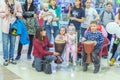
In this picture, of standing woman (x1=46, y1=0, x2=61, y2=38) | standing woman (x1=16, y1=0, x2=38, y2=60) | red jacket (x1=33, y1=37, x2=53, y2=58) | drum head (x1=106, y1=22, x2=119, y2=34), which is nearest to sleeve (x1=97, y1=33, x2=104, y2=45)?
drum head (x1=106, y1=22, x2=119, y2=34)

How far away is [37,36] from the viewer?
226 inches

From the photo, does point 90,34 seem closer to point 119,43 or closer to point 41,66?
point 119,43

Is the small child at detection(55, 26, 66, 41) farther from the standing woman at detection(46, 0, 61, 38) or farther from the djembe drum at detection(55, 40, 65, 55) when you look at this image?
the standing woman at detection(46, 0, 61, 38)

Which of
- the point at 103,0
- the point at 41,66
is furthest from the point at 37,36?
the point at 103,0

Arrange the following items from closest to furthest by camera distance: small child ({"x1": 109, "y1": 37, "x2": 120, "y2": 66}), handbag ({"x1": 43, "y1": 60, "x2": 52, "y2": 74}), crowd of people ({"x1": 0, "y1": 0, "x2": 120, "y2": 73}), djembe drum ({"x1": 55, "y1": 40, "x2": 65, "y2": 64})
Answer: handbag ({"x1": 43, "y1": 60, "x2": 52, "y2": 74})
crowd of people ({"x1": 0, "y1": 0, "x2": 120, "y2": 73})
djembe drum ({"x1": 55, "y1": 40, "x2": 65, "y2": 64})
small child ({"x1": 109, "y1": 37, "x2": 120, "y2": 66})

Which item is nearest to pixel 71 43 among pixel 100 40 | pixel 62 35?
pixel 62 35

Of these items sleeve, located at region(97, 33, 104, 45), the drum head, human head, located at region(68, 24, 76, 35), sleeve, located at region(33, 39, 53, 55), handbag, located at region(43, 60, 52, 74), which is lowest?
handbag, located at region(43, 60, 52, 74)

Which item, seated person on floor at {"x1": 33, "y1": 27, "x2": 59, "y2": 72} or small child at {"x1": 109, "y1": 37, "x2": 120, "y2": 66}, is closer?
seated person on floor at {"x1": 33, "y1": 27, "x2": 59, "y2": 72}

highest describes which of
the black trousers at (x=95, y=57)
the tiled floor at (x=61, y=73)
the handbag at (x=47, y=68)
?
the black trousers at (x=95, y=57)

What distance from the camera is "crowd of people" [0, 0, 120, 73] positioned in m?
5.75

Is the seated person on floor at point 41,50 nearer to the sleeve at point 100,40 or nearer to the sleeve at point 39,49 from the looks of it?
the sleeve at point 39,49

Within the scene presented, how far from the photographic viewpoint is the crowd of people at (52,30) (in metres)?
5.75

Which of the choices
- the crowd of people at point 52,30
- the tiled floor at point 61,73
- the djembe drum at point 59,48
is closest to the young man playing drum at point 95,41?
the crowd of people at point 52,30

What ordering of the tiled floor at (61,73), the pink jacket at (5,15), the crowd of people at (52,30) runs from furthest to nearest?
the pink jacket at (5,15), the crowd of people at (52,30), the tiled floor at (61,73)
